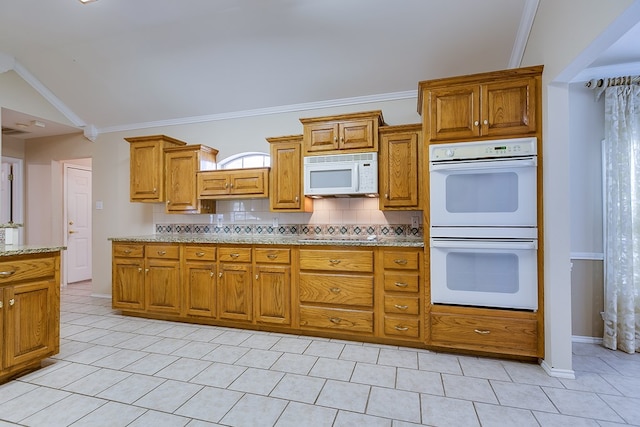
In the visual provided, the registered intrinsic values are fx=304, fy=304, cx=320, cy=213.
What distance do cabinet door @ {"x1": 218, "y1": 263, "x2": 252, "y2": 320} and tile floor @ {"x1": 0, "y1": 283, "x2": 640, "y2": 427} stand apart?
1.10 ft

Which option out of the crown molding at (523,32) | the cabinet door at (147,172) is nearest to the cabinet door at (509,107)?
the crown molding at (523,32)

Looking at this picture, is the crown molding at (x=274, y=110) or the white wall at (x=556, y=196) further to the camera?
the crown molding at (x=274, y=110)

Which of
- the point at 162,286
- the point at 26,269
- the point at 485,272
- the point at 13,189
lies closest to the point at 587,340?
the point at 485,272

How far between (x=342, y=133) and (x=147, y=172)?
102 inches

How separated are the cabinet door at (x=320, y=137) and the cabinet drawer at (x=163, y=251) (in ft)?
6.08

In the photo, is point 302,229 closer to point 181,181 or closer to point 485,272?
point 181,181

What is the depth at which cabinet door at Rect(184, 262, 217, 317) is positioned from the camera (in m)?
3.26

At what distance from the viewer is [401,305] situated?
2.70 metres

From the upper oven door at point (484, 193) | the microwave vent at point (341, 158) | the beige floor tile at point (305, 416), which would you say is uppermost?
the microwave vent at point (341, 158)

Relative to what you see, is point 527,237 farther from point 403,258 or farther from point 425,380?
point 425,380

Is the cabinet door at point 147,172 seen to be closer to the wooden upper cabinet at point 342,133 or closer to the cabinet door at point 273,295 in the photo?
the cabinet door at point 273,295

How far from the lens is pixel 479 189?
249 centimetres


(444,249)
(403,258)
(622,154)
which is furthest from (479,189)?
(622,154)

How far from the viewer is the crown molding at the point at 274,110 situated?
3.49m
